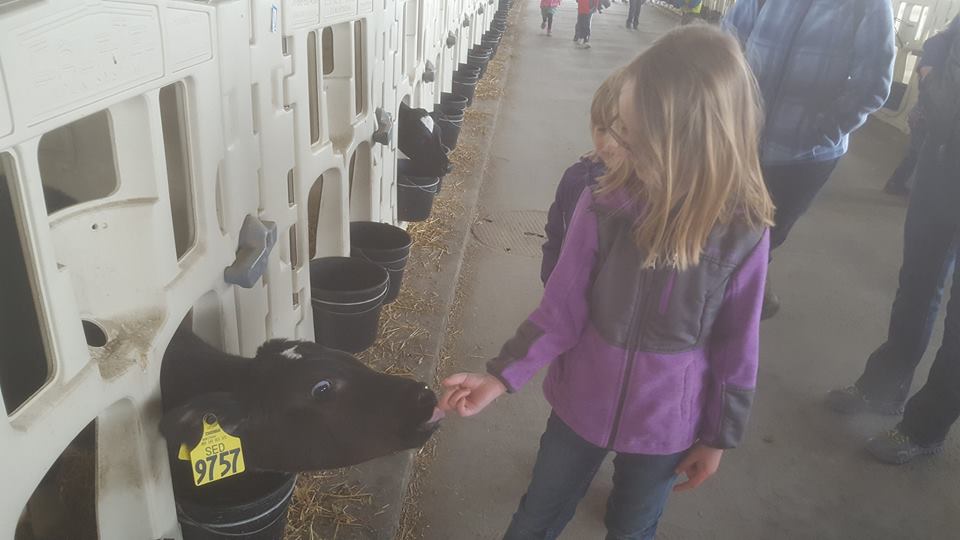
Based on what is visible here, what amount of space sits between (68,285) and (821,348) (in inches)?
136

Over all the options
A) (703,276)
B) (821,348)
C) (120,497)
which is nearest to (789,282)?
(821,348)

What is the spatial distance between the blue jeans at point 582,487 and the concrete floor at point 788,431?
0.59 metres

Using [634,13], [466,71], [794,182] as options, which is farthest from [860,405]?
[634,13]

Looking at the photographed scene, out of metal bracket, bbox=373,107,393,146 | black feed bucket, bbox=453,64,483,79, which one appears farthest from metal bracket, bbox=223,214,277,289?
black feed bucket, bbox=453,64,483,79

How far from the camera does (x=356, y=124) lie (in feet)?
10.1

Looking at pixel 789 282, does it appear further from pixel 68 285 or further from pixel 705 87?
pixel 68 285

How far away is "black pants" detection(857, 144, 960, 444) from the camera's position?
263 centimetres

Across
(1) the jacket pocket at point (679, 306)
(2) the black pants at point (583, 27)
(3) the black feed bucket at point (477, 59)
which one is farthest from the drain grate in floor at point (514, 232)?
(2) the black pants at point (583, 27)

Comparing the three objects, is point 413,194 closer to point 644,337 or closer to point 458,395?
point 458,395

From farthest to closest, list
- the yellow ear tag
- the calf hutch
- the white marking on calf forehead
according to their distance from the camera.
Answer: the white marking on calf forehead
the yellow ear tag
the calf hutch

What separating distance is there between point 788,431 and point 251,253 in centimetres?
229

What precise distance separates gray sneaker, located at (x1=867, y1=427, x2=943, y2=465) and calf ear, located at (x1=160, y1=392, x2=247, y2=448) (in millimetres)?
2453

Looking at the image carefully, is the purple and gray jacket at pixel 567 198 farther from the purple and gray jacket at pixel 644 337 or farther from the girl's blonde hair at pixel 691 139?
the girl's blonde hair at pixel 691 139

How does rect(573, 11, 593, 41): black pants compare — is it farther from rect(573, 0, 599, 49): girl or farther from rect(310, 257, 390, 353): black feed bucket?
rect(310, 257, 390, 353): black feed bucket
